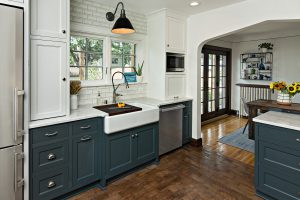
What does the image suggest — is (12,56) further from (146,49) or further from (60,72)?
(146,49)

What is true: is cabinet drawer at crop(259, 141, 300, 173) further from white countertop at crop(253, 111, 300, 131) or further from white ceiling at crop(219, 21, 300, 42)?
white ceiling at crop(219, 21, 300, 42)

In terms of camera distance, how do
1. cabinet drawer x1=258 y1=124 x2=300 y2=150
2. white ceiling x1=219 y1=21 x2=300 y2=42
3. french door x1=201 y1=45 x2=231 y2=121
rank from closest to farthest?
cabinet drawer x1=258 y1=124 x2=300 y2=150 → white ceiling x1=219 y1=21 x2=300 y2=42 → french door x1=201 y1=45 x2=231 y2=121

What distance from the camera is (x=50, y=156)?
2.21m

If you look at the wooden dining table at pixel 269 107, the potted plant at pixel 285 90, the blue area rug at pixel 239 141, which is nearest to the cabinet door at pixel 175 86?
the blue area rug at pixel 239 141

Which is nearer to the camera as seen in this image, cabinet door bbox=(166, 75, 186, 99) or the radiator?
cabinet door bbox=(166, 75, 186, 99)

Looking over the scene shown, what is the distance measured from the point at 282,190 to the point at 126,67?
3.00 metres

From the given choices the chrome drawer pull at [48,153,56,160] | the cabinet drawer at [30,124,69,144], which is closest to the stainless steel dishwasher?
the cabinet drawer at [30,124,69,144]

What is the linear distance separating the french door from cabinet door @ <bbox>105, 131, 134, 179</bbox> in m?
3.49

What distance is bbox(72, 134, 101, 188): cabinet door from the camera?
2428 millimetres

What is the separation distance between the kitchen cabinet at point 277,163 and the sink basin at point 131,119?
1.44 m

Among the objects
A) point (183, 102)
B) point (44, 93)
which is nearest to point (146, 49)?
point (183, 102)

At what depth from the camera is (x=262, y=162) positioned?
7.63 feet

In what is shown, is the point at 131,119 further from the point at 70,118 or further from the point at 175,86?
the point at 175,86

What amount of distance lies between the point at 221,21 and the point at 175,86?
1.40 meters
